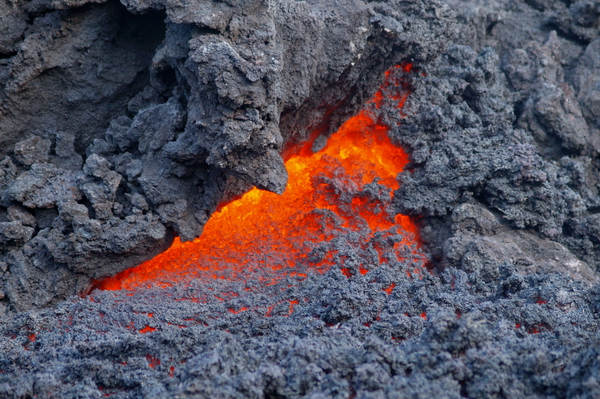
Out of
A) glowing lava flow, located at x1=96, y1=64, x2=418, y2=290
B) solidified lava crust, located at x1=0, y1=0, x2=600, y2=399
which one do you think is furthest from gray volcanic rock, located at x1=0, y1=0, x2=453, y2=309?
glowing lava flow, located at x1=96, y1=64, x2=418, y2=290

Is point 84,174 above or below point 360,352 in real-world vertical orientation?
below

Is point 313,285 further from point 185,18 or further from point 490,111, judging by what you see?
point 490,111

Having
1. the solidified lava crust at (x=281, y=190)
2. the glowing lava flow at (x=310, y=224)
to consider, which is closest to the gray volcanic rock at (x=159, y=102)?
the solidified lava crust at (x=281, y=190)

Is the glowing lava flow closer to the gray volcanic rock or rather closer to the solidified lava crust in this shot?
the solidified lava crust

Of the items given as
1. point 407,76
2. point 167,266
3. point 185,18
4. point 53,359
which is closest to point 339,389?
point 53,359

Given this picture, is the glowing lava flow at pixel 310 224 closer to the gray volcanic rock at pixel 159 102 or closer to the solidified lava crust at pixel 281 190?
the solidified lava crust at pixel 281 190

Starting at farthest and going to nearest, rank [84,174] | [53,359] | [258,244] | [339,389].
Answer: [258,244] < [84,174] < [53,359] < [339,389]

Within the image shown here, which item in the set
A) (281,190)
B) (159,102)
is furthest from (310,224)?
(159,102)
